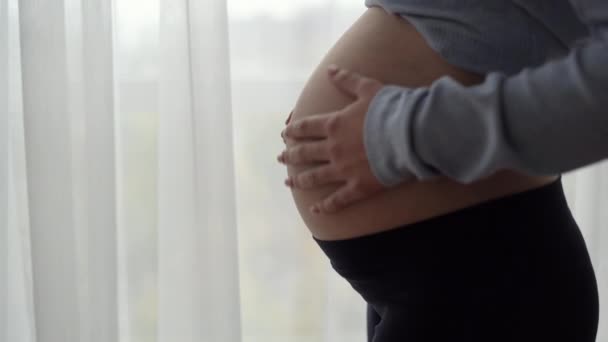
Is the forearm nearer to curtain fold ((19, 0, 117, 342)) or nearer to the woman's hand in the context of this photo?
the woman's hand

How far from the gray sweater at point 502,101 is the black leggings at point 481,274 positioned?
0.08 m

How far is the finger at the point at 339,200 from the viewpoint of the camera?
60 centimetres

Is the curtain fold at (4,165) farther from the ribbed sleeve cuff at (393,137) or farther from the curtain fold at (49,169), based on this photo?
the ribbed sleeve cuff at (393,137)

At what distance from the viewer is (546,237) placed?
625 mm

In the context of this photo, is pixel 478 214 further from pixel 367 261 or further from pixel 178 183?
pixel 178 183

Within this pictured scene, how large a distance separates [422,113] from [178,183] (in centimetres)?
64

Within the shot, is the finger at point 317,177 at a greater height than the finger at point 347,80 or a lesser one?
lesser

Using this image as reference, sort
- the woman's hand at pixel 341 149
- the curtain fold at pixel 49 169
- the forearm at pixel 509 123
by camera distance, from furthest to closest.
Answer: the curtain fold at pixel 49 169
the woman's hand at pixel 341 149
the forearm at pixel 509 123

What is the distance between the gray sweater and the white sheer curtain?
0.54 meters

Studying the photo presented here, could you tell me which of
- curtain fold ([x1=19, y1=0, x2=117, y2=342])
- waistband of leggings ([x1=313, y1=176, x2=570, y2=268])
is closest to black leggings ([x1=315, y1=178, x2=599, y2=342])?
Result: waistband of leggings ([x1=313, y1=176, x2=570, y2=268])

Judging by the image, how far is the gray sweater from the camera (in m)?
0.49

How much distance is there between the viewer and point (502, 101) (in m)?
0.50

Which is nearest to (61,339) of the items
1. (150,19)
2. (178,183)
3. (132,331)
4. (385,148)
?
(132,331)

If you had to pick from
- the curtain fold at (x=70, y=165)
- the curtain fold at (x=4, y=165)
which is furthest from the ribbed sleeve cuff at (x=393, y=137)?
the curtain fold at (x=4, y=165)
